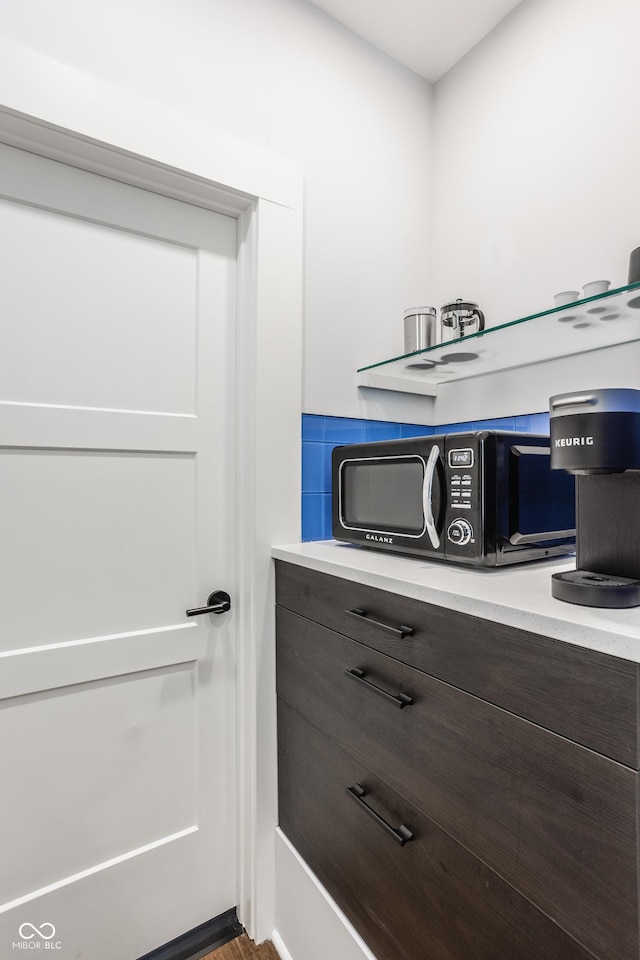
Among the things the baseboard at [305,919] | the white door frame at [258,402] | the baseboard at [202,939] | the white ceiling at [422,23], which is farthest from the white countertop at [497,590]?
the white ceiling at [422,23]

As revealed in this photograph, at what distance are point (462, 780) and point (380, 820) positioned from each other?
0.25 m

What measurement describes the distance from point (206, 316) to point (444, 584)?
3.08 feet

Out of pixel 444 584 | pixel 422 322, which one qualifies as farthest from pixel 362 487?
pixel 422 322

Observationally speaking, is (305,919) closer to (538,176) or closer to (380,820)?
(380,820)

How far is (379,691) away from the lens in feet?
2.97

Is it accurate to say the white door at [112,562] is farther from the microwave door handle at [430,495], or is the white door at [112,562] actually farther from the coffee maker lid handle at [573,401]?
the coffee maker lid handle at [573,401]

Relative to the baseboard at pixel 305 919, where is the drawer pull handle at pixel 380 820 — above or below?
above

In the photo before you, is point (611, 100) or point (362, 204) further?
point (362, 204)

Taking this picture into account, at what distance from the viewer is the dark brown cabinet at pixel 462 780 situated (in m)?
0.57

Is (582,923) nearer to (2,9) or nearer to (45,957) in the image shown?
(45,957)

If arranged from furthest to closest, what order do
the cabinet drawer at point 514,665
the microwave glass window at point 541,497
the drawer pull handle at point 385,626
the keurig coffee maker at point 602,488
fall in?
1. the microwave glass window at point 541,497
2. the drawer pull handle at point 385,626
3. the keurig coffee maker at point 602,488
4. the cabinet drawer at point 514,665

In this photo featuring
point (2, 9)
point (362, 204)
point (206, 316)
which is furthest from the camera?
point (362, 204)

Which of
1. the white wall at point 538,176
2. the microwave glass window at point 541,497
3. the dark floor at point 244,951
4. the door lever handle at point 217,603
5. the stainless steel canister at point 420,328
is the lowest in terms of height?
the dark floor at point 244,951

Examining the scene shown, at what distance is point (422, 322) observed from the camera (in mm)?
1466
